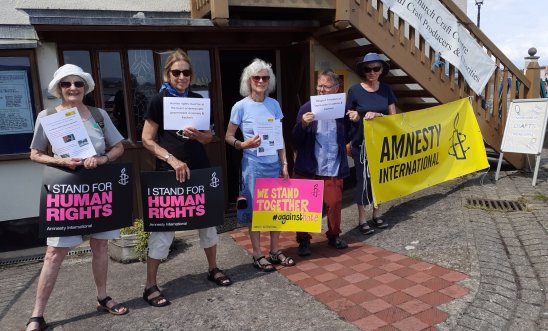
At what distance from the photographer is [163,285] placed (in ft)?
12.0

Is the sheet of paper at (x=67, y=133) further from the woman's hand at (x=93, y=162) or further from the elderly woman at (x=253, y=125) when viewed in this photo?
the elderly woman at (x=253, y=125)

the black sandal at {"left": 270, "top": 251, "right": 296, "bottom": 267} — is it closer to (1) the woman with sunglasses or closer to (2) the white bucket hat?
(1) the woman with sunglasses

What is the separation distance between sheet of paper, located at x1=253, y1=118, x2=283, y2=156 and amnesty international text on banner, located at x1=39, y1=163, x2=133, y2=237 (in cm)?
112

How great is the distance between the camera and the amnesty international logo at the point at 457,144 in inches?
222

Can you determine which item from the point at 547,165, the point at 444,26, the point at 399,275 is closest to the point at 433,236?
the point at 399,275

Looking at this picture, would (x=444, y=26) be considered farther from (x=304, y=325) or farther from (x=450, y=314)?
(x=304, y=325)

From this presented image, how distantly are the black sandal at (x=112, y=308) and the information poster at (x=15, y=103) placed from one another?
8.31 ft

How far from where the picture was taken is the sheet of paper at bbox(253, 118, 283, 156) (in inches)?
142

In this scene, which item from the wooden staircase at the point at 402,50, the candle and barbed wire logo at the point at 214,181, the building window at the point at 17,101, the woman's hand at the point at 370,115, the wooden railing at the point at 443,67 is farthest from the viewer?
the wooden railing at the point at 443,67

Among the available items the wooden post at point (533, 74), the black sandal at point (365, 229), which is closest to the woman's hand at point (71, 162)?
the black sandal at point (365, 229)

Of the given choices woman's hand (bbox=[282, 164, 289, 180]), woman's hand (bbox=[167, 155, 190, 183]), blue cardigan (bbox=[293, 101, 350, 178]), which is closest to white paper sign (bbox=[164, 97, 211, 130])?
woman's hand (bbox=[167, 155, 190, 183])

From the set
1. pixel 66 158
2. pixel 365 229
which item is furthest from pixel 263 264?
pixel 66 158

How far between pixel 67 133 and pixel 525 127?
6128mm

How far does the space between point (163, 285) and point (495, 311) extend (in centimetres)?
265
